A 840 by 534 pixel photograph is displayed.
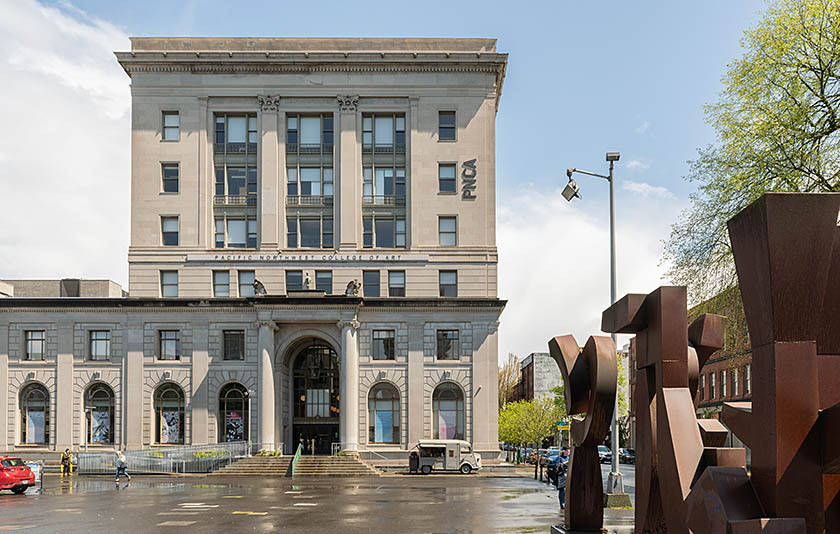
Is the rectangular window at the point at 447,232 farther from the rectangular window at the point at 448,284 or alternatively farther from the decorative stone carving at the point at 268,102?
the decorative stone carving at the point at 268,102

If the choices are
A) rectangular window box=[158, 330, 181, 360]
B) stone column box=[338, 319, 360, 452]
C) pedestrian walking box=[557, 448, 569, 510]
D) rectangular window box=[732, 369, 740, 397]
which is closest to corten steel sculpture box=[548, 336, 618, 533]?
pedestrian walking box=[557, 448, 569, 510]

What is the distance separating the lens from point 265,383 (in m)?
58.1

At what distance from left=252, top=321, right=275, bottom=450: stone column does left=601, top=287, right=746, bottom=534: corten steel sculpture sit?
160 feet

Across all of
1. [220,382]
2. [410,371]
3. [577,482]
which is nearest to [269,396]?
[220,382]

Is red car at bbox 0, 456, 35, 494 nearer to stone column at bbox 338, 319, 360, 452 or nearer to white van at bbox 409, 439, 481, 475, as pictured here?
white van at bbox 409, 439, 481, 475

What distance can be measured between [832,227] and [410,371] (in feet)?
176

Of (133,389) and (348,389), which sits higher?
(133,389)

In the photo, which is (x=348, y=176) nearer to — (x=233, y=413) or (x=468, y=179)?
(x=468, y=179)

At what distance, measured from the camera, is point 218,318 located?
6072 centimetres

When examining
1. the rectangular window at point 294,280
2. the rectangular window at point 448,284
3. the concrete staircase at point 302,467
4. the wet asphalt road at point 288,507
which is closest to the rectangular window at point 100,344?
the rectangular window at point 294,280

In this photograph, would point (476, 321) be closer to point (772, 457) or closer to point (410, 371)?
point (410, 371)

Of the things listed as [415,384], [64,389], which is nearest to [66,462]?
[64,389]

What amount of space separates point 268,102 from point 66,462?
28554mm

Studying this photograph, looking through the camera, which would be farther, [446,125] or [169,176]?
[446,125]
